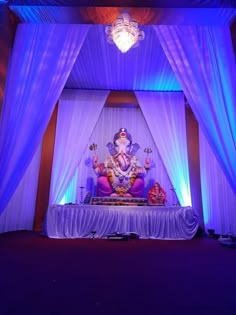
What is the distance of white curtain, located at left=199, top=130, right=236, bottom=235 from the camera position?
4.13m

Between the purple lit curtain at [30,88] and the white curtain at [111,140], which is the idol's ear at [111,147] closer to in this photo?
the white curtain at [111,140]

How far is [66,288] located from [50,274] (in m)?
0.31

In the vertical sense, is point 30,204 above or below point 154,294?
above

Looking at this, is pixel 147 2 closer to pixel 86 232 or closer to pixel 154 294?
pixel 154 294

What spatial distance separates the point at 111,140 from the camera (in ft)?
18.3

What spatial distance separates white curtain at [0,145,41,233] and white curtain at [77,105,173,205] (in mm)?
974

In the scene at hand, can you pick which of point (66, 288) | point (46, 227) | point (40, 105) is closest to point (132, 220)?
point (46, 227)

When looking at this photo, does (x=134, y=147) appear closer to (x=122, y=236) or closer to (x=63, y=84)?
(x=122, y=236)

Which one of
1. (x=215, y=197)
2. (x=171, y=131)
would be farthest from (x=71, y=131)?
(x=215, y=197)

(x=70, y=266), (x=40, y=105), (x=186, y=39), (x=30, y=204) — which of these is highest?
(x=186, y=39)

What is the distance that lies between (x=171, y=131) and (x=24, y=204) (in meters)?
3.49

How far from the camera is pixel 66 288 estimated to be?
49.7 inches

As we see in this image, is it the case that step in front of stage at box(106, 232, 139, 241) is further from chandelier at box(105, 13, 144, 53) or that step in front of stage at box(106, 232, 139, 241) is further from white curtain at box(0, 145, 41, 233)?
chandelier at box(105, 13, 144, 53)

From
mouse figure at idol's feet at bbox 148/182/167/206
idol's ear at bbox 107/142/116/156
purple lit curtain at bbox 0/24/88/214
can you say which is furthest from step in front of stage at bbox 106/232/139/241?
idol's ear at bbox 107/142/116/156
